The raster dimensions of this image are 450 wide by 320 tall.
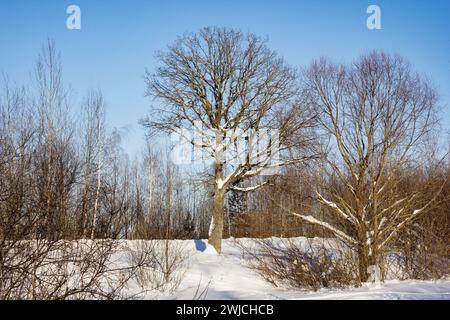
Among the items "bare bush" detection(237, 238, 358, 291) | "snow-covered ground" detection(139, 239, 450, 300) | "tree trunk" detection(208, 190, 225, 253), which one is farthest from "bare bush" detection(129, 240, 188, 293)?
"tree trunk" detection(208, 190, 225, 253)

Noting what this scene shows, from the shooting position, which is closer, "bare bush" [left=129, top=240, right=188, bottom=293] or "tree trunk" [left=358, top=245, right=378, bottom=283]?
"tree trunk" [left=358, top=245, right=378, bottom=283]

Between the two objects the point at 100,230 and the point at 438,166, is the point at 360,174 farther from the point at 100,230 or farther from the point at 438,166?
the point at 100,230

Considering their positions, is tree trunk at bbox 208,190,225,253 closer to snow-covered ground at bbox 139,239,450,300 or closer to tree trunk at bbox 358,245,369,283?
snow-covered ground at bbox 139,239,450,300

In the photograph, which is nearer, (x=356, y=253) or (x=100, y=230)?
(x=100, y=230)

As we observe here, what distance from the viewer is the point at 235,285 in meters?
12.0

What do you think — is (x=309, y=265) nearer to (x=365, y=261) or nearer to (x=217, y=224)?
(x=365, y=261)

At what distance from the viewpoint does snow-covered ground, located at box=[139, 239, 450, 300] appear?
7.71 m

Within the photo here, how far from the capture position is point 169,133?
1756 centimetres

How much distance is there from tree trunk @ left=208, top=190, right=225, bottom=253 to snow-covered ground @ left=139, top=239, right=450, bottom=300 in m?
0.36

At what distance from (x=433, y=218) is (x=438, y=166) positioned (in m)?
1.65

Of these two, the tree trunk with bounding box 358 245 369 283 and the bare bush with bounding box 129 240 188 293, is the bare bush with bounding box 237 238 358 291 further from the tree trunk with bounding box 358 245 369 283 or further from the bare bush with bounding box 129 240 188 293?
the bare bush with bounding box 129 240 188 293

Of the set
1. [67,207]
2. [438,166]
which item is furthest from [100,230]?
[438,166]

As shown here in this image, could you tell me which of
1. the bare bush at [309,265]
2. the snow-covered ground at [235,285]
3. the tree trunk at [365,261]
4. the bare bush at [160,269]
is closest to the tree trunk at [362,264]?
the tree trunk at [365,261]

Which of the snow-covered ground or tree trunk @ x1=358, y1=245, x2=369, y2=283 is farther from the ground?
tree trunk @ x1=358, y1=245, x2=369, y2=283
